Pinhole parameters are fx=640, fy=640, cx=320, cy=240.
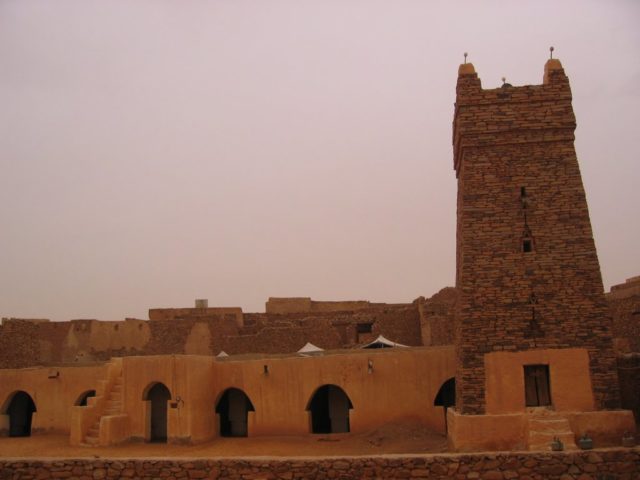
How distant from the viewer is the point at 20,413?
2373 centimetres

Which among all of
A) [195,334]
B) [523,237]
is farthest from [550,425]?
[195,334]

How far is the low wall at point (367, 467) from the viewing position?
39.2 ft

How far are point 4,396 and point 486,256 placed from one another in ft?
57.6

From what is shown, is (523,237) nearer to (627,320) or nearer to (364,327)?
(627,320)

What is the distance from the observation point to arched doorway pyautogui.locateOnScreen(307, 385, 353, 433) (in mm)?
21109

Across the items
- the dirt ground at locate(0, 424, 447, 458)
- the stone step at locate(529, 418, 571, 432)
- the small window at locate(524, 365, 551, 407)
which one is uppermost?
the small window at locate(524, 365, 551, 407)

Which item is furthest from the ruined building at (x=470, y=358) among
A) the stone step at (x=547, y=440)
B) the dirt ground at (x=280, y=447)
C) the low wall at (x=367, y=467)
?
the low wall at (x=367, y=467)

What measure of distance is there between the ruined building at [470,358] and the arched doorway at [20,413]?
0.05 meters

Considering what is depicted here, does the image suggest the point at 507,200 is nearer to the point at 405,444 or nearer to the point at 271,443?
the point at 405,444

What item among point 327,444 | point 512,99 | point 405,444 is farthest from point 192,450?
point 512,99

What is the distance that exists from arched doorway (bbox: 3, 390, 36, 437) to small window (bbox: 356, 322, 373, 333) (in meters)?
13.5

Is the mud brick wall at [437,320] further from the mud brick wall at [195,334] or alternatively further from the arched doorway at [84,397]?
the arched doorway at [84,397]

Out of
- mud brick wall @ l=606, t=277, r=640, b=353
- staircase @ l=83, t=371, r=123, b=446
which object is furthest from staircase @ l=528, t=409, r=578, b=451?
staircase @ l=83, t=371, r=123, b=446

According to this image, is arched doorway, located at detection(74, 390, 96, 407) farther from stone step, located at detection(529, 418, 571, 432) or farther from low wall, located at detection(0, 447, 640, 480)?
stone step, located at detection(529, 418, 571, 432)
